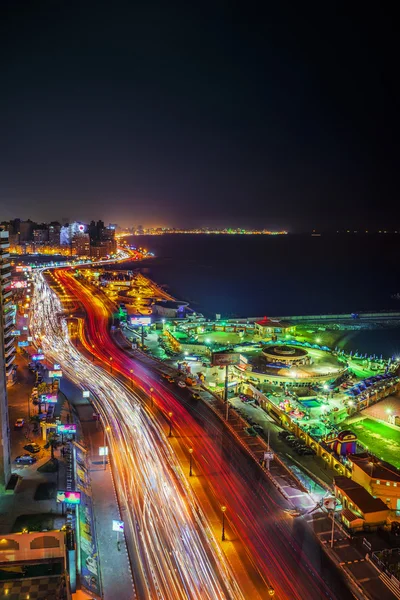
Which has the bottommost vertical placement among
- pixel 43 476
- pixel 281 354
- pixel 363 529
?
pixel 363 529

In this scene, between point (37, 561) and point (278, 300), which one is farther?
point (278, 300)

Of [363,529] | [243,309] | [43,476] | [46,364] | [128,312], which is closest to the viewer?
[363,529]

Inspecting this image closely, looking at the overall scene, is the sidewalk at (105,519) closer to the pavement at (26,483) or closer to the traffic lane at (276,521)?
the pavement at (26,483)

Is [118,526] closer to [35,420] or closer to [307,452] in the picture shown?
[35,420]

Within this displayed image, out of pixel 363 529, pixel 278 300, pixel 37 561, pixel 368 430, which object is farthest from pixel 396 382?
pixel 278 300

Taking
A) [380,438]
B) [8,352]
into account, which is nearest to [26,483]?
[8,352]

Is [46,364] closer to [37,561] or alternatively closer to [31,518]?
[31,518]

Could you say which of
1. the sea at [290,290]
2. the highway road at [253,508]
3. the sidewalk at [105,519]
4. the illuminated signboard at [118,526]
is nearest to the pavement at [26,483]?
the sidewalk at [105,519]
